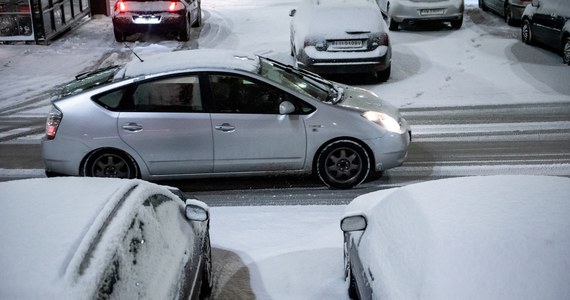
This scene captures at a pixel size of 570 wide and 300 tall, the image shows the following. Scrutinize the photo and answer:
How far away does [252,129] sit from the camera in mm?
8234

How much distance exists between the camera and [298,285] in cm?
597

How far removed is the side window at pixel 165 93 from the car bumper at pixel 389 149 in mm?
2094

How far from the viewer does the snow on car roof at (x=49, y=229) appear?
3297 mm

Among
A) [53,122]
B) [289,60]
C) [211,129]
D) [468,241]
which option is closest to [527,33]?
[289,60]

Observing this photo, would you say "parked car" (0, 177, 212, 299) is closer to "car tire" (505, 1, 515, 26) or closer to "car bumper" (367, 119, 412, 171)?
"car bumper" (367, 119, 412, 171)

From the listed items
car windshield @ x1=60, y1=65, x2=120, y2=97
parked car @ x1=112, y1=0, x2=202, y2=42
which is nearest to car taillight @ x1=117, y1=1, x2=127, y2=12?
parked car @ x1=112, y1=0, x2=202, y2=42

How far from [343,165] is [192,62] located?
208 cm

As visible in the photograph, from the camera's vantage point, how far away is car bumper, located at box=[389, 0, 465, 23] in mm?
18344

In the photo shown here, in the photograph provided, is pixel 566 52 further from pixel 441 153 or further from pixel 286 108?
pixel 286 108

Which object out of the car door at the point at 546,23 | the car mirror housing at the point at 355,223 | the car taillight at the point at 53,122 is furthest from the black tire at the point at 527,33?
the car mirror housing at the point at 355,223

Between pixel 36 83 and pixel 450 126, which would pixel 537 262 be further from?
pixel 36 83

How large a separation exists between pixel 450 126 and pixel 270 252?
17.0 feet

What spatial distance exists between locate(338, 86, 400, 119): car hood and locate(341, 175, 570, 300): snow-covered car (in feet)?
12.1

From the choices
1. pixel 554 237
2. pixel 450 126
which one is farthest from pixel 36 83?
pixel 554 237
